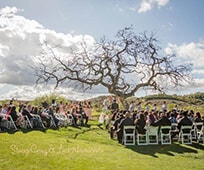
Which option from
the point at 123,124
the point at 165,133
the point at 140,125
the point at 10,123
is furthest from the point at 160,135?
the point at 10,123

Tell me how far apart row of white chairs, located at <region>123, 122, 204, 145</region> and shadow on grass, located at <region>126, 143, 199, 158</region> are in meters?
0.61

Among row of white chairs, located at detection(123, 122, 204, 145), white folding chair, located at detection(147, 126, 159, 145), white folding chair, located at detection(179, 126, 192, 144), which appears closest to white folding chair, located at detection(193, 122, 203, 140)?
row of white chairs, located at detection(123, 122, 204, 145)

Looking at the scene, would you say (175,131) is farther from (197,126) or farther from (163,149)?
(163,149)

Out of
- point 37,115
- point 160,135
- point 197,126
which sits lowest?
point 160,135

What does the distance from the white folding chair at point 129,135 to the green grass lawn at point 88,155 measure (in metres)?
0.52

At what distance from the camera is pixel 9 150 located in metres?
11.7

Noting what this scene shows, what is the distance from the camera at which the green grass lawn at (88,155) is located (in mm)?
10086

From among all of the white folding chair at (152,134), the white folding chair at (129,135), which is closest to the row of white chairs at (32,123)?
the white folding chair at (129,135)

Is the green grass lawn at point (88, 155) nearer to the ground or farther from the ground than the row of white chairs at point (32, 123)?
nearer to the ground

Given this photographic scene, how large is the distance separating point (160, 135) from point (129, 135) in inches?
79.8

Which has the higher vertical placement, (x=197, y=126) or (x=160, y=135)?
(x=197, y=126)

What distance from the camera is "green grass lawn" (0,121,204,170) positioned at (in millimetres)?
10086

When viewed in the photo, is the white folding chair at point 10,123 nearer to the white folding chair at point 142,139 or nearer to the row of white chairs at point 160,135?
the row of white chairs at point 160,135

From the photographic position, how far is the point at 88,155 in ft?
38.4
